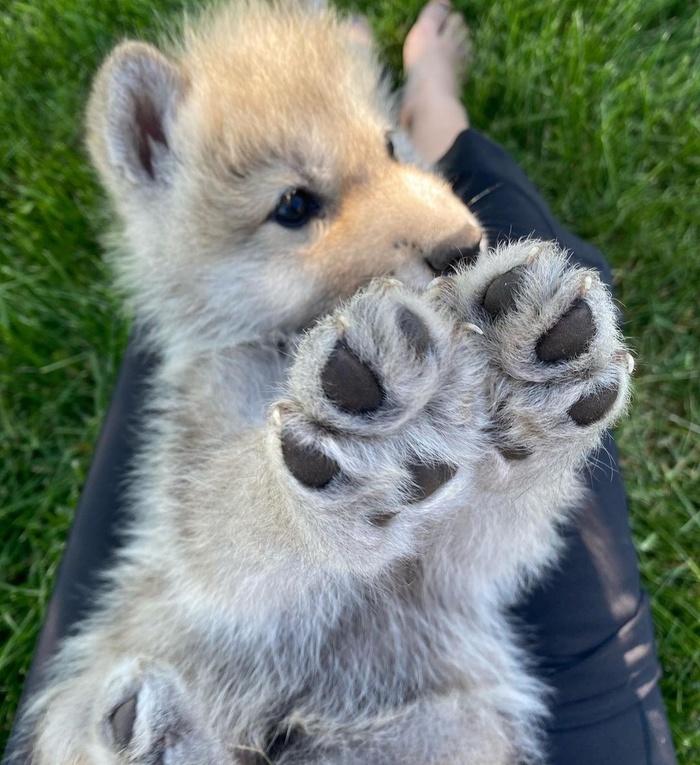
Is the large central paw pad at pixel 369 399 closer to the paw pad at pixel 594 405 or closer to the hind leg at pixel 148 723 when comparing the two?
the paw pad at pixel 594 405

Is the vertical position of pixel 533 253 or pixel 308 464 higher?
pixel 533 253

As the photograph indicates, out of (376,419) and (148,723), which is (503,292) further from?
(148,723)

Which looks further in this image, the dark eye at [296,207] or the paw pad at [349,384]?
the dark eye at [296,207]

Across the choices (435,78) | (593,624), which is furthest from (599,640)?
(435,78)

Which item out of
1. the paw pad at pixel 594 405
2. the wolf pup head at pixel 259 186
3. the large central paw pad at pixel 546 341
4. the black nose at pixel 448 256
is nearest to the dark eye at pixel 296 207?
the wolf pup head at pixel 259 186

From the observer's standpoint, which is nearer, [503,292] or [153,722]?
[503,292]

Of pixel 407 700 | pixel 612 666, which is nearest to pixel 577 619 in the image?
pixel 612 666

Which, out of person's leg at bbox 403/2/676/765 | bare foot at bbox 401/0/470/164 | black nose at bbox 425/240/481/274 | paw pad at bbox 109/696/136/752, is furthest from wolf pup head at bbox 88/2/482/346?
paw pad at bbox 109/696/136/752
